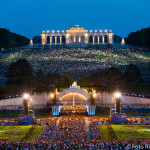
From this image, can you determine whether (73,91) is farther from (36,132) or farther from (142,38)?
(142,38)

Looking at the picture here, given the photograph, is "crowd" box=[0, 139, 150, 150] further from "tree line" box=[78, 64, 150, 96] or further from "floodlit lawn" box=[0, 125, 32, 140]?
"tree line" box=[78, 64, 150, 96]

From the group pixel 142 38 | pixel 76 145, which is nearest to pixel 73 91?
pixel 76 145

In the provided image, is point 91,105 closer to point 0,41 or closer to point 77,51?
point 77,51

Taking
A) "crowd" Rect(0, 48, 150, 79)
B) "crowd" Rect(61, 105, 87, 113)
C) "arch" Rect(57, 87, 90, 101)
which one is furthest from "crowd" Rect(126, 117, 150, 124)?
"crowd" Rect(0, 48, 150, 79)

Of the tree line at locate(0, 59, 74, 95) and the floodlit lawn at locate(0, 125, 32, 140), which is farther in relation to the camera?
the tree line at locate(0, 59, 74, 95)

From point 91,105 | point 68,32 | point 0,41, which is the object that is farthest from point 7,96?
point 68,32

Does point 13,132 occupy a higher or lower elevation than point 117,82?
lower

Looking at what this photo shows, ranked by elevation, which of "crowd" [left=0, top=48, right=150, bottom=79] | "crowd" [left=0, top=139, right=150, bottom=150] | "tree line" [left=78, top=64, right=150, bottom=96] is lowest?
"crowd" [left=0, top=139, right=150, bottom=150]
